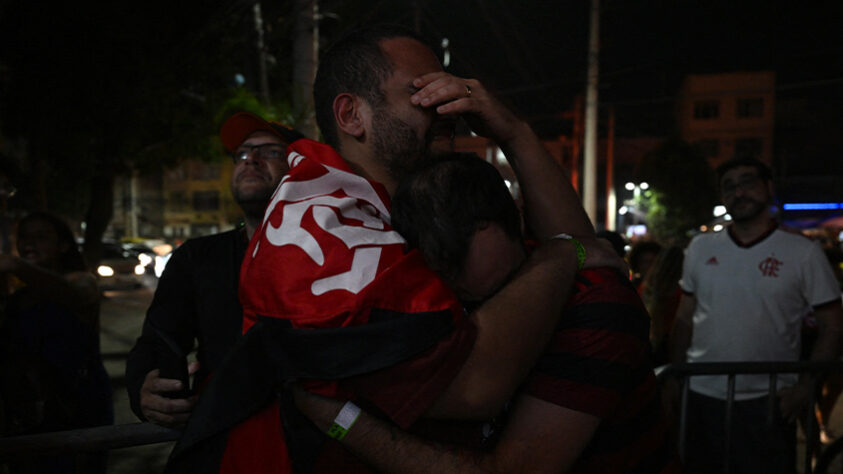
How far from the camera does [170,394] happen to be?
74.2 inches

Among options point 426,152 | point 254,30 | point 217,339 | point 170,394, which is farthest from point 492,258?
point 254,30

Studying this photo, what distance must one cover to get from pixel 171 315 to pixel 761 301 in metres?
3.44

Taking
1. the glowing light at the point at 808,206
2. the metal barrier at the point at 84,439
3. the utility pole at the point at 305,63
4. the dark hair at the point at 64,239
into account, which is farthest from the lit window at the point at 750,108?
the metal barrier at the point at 84,439

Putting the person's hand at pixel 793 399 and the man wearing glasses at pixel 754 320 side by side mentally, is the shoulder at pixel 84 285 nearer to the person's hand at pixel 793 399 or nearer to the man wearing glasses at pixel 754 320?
the man wearing glasses at pixel 754 320

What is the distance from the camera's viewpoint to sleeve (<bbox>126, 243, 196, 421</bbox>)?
234cm

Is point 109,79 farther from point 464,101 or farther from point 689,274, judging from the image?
point 464,101

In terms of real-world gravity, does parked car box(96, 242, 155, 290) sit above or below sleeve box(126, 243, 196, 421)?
below

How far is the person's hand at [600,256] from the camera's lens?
1361 mm

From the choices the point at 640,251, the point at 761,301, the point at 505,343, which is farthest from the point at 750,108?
the point at 505,343

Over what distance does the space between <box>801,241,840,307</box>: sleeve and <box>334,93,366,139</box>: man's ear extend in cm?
336

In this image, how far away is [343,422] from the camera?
118 centimetres

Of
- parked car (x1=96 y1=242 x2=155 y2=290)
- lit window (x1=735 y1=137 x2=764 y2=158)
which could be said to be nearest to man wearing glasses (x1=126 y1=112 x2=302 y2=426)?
parked car (x1=96 y1=242 x2=155 y2=290)

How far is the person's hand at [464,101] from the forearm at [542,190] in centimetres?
5

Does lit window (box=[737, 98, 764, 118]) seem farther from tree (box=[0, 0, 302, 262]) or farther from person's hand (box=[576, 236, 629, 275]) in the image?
person's hand (box=[576, 236, 629, 275])
